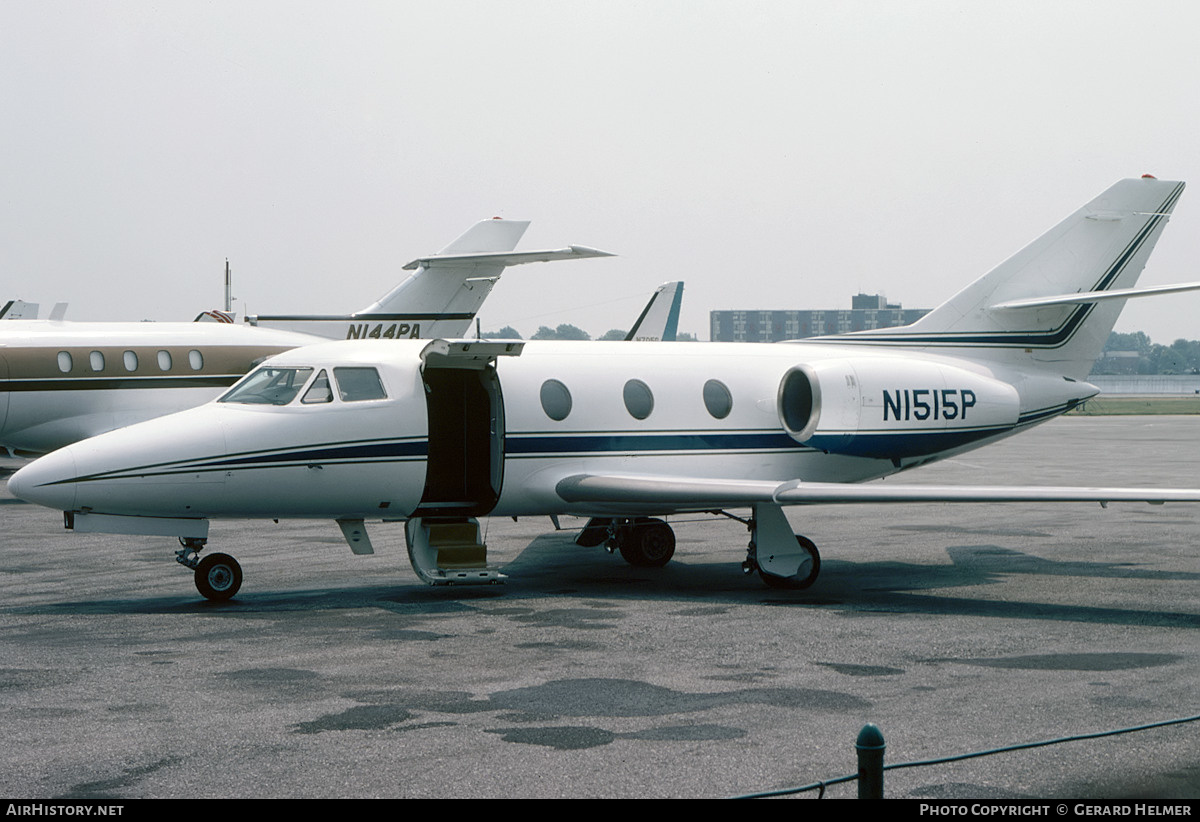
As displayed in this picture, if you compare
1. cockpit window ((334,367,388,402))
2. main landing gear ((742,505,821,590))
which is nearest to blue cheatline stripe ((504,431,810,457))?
main landing gear ((742,505,821,590))

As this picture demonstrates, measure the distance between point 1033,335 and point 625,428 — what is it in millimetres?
6198

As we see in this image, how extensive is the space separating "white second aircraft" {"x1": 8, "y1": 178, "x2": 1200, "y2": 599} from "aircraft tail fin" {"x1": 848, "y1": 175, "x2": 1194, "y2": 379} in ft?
0.09

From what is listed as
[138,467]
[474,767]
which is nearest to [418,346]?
[138,467]

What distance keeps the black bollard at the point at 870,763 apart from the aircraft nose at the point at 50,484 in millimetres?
9513

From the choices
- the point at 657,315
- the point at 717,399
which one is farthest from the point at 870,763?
the point at 657,315

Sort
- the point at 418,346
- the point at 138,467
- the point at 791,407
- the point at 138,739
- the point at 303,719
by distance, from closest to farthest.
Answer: the point at 138,739
the point at 303,719
the point at 138,467
the point at 418,346
the point at 791,407

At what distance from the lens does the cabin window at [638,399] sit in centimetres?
1481

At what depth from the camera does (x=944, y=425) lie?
16094mm

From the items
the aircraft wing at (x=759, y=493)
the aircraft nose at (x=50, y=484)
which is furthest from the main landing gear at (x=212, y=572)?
the aircraft wing at (x=759, y=493)

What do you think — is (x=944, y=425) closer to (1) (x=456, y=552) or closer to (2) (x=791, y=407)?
(2) (x=791, y=407)

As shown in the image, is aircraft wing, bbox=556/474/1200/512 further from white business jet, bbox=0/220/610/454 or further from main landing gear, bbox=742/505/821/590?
white business jet, bbox=0/220/610/454

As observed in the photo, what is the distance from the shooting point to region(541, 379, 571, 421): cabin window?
1432 centimetres

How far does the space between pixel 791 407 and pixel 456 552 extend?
4899 millimetres

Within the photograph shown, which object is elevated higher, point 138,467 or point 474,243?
point 474,243
